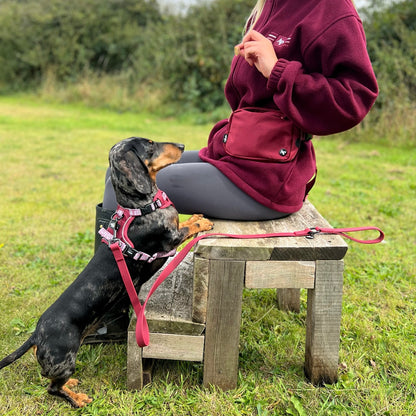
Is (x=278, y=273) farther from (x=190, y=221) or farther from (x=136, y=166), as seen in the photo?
(x=136, y=166)

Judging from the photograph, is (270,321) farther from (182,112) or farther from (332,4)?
(182,112)

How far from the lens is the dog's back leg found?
7.06 feet

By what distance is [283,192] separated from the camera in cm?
236

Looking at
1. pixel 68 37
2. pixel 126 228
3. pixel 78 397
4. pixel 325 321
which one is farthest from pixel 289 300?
pixel 68 37

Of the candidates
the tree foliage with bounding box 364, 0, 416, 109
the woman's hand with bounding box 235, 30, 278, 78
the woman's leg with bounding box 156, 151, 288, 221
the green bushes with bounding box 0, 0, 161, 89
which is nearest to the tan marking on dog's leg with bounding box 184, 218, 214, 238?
the woman's leg with bounding box 156, 151, 288, 221

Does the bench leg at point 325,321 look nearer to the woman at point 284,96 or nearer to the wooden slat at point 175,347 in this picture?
the woman at point 284,96

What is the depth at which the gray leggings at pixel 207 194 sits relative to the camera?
2.39m

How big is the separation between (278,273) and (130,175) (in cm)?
86

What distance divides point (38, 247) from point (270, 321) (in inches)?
89.2

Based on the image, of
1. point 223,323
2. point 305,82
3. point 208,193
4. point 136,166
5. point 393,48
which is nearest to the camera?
point 305,82

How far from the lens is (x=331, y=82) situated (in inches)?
82.3

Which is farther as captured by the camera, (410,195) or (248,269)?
(410,195)

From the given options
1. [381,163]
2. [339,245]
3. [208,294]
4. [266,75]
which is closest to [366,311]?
[339,245]

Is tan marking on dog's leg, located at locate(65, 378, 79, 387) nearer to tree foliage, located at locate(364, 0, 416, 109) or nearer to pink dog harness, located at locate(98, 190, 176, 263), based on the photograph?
pink dog harness, located at locate(98, 190, 176, 263)
